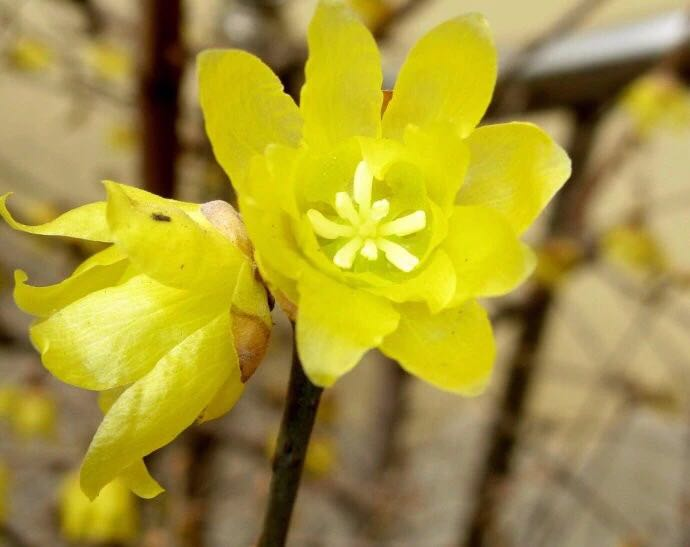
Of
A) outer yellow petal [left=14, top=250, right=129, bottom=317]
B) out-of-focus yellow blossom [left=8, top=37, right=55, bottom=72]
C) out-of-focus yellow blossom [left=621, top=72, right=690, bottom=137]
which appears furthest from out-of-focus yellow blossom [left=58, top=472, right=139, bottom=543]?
out-of-focus yellow blossom [left=621, top=72, right=690, bottom=137]

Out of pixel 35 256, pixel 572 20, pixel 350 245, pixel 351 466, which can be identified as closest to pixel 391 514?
pixel 351 466

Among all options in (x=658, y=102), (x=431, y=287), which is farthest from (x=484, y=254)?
(x=658, y=102)

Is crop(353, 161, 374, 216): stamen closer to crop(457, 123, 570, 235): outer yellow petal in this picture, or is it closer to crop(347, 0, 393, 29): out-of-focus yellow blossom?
crop(457, 123, 570, 235): outer yellow petal

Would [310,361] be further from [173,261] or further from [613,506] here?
[613,506]

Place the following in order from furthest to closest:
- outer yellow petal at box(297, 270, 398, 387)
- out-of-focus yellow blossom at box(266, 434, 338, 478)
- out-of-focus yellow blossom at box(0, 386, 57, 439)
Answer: out-of-focus yellow blossom at box(266, 434, 338, 478), out-of-focus yellow blossom at box(0, 386, 57, 439), outer yellow petal at box(297, 270, 398, 387)

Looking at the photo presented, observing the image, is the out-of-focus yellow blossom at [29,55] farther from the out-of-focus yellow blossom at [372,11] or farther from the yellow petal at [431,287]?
the yellow petal at [431,287]

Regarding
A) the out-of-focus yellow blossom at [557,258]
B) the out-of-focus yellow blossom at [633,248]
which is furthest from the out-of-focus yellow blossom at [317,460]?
the out-of-focus yellow blossom at [633,248]
